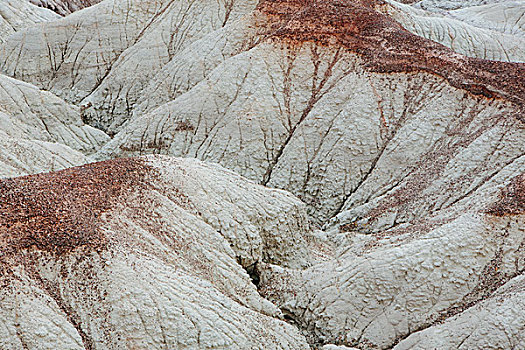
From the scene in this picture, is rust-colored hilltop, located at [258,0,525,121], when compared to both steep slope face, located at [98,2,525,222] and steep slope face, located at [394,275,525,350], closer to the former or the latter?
steep slope face, located at [98,2,525,222]

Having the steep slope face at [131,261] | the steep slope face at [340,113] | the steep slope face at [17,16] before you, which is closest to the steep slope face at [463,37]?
the steep slope face at [340,113]

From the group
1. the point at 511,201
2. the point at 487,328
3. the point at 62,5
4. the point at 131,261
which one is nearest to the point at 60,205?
the point at 131,261

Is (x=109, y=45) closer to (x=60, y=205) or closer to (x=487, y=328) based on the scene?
(x=60, y=205)

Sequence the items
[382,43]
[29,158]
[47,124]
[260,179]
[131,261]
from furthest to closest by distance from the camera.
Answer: [47,124], [382,43], [260,179], [29,158], [131,261]

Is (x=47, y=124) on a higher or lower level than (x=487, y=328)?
lower

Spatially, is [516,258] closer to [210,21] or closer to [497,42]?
[497,42]

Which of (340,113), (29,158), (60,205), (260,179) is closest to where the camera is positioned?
(60,205)
